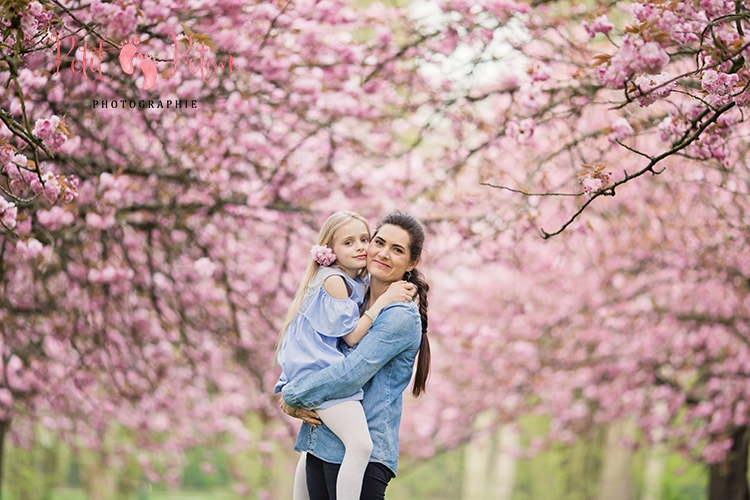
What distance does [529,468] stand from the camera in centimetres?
2188

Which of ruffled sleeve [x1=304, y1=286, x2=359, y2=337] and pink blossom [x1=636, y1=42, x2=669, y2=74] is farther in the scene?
ruffled sleeve [x1=304, y1=286, x2=359, y2=337]

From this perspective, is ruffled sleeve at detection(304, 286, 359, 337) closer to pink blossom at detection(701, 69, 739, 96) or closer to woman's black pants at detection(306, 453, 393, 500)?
woman's black pants at detection(306, 453, 393, 500)

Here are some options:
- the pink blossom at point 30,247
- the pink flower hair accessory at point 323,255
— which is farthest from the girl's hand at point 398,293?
the pink blossom at point 30,247

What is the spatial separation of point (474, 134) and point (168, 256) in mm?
2443

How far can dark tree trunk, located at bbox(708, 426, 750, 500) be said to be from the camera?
845 cm

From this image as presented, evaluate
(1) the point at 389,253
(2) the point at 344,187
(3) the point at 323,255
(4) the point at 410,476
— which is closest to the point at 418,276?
(1) the point at 389,253

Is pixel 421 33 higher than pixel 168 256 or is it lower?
higher

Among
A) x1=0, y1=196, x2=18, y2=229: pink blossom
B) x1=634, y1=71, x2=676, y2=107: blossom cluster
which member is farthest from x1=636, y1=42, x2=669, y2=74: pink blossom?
x1=0, y1=196, x2=18, y2=229: pink blossom

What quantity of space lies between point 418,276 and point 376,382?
0.46 meters

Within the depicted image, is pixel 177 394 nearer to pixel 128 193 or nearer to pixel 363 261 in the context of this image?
pixel 128 193

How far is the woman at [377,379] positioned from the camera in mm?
2885

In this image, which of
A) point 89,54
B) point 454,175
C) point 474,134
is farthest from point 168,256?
point 474,134

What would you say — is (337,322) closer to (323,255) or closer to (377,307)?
(377,307)

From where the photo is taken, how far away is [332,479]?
2947 mm
